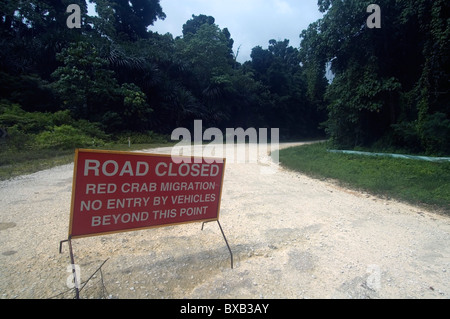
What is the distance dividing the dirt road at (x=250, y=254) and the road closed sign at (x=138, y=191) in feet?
1.75

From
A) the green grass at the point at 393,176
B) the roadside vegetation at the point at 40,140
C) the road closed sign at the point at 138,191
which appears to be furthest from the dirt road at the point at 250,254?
the roadside vegetation at the point at 40,140

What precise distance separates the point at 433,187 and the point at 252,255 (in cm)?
548

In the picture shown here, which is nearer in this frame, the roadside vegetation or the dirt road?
the dirt road

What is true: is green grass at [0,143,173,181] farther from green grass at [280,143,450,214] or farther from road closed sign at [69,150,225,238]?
green grass at [280,143,450,214]

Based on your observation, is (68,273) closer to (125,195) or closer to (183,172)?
(125,195)

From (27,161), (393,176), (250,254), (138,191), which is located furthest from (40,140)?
(393,176)

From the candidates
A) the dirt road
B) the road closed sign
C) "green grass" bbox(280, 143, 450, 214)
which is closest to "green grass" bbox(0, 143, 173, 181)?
the dirt road

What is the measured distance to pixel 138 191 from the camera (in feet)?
9.09

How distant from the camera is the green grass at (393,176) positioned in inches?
221

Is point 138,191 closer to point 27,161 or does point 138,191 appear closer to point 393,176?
point 393,176

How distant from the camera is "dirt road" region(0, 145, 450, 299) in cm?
250

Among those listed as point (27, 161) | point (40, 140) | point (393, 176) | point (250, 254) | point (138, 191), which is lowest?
point (250, 254)

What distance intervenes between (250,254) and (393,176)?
5981 millimetres

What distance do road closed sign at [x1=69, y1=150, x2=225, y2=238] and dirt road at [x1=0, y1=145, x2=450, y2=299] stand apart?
1.75 ft
